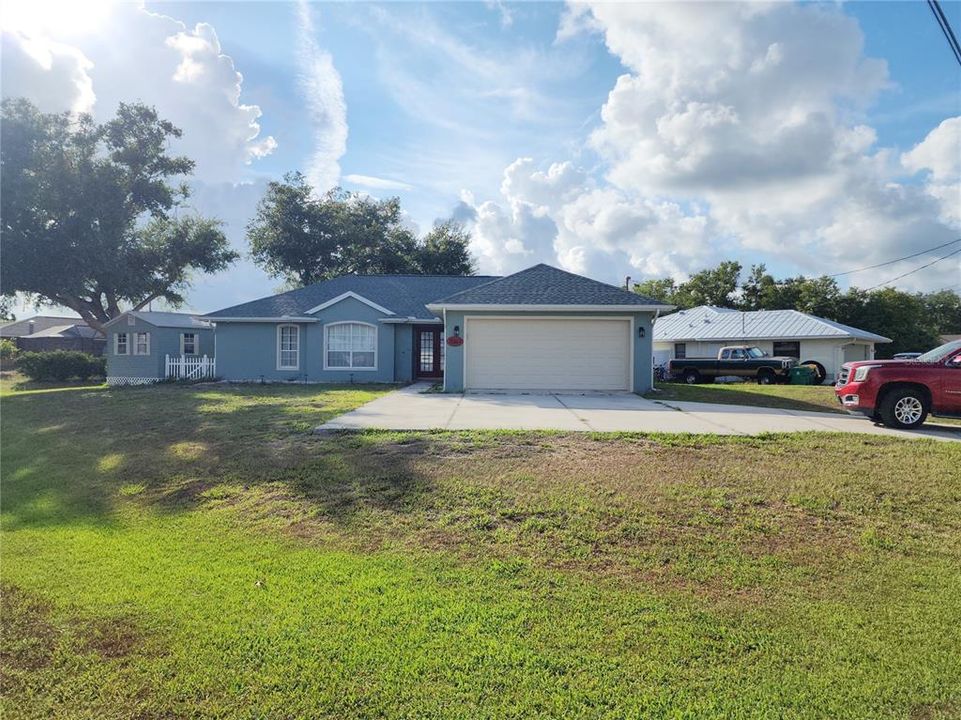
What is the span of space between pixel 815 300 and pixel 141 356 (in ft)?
138

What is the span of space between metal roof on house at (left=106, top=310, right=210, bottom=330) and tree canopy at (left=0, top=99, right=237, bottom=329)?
224 centimetres

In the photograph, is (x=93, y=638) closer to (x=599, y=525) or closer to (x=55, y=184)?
(x=599, y=525)

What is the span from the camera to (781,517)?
5148 mm

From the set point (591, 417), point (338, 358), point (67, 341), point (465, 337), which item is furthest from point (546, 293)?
point (67, 341)

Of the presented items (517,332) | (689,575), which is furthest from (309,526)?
(517,332)

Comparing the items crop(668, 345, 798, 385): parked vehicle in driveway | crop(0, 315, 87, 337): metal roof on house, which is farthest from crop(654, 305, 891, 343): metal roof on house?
crop(0, 315, 87, 337): metal roof on house

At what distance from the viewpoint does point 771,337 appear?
28422mm

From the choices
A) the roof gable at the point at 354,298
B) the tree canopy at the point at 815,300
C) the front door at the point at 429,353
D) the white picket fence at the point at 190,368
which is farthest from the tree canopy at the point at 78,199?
the tree canopy at the point at 815,300

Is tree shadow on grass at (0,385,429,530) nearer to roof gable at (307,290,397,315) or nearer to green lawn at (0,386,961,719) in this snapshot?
green lawn at (0,386,961,719)

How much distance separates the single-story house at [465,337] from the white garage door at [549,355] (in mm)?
29

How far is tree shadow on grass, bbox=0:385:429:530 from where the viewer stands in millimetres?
5836

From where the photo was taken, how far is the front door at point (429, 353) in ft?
66.2

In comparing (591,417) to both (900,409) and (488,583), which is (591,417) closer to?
(900,409)

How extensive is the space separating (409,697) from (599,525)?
103 inches
